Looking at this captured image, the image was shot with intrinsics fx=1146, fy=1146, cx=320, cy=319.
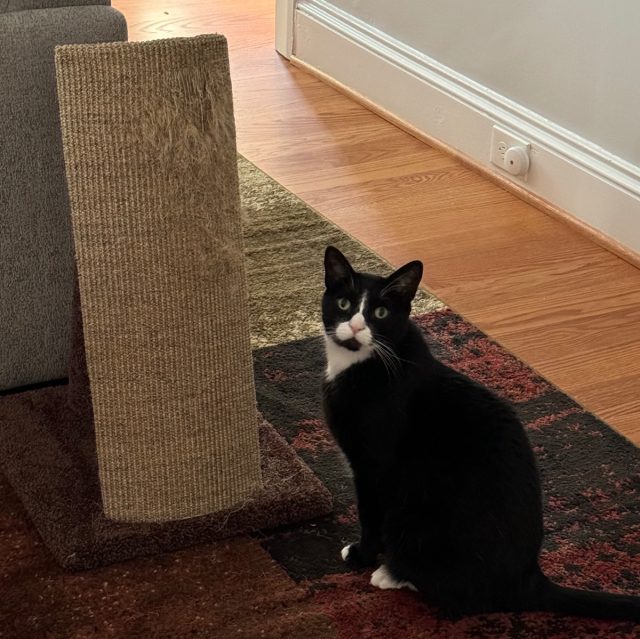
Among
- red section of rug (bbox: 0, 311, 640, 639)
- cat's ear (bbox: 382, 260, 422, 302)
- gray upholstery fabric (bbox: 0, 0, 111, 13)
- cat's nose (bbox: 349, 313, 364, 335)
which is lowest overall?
red section of rug (bbox: 0, 311, 640, 639)

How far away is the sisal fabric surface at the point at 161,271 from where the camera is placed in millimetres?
1460

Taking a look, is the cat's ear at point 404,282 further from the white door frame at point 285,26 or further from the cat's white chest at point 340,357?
the white door frame at point 285,26

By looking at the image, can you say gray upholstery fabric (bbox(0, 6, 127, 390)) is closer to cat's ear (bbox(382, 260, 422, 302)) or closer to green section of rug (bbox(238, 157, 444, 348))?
green section of rug (bbox(238, 157, 444, 348))

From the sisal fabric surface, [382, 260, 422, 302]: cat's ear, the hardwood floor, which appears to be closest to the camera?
the sisal fabric surface

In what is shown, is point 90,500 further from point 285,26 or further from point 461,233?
point 285,26

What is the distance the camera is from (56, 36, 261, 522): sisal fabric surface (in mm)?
1460

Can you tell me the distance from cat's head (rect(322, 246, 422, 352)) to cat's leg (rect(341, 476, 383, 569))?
196mm

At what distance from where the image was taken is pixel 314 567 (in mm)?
1640

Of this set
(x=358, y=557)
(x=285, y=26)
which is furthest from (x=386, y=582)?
(x=285, y=26)

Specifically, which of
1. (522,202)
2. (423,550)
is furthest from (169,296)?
(522,202)

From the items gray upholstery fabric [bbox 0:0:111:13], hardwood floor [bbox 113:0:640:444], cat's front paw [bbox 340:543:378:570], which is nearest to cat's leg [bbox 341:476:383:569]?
cat's front paw [bbox 340:543:378:570]

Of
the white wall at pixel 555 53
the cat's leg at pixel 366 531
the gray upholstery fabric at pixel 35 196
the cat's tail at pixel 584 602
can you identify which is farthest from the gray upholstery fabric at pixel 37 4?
the white wall at pixel 555 53

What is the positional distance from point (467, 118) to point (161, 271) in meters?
1.65

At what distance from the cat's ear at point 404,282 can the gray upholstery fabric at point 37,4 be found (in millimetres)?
652
